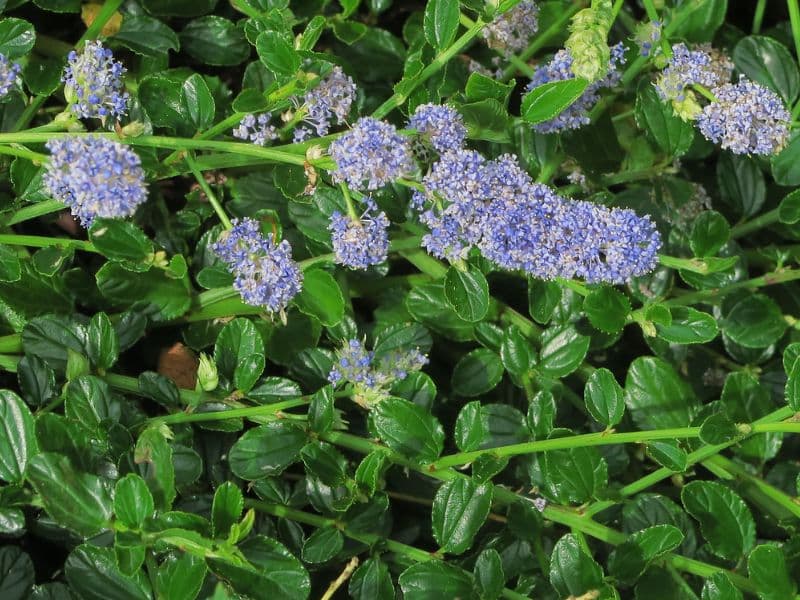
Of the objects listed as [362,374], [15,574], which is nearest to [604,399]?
[362,374]

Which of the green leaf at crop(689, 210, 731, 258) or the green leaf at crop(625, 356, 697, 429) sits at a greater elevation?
the green leaf at crop(689, 210, 731, 258)

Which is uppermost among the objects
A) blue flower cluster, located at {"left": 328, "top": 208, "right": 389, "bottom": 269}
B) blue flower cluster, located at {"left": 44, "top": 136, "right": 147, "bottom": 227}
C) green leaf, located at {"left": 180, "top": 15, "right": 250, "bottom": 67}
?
blue flower cluster, located at {"left": 44, "top": 136, "right": 147, "bottom": 227}

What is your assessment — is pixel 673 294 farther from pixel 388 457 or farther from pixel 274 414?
pixel 274 414

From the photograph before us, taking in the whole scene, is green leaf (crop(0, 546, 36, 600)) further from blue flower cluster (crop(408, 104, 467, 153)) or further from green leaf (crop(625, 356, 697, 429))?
green leaf (crop(625, 356, 697, 429))

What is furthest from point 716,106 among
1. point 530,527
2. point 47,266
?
point 47,266

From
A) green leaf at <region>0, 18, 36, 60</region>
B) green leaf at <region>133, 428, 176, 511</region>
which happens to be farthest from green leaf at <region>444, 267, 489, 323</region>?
green leaf at <region>0, 18, 36, 60</region>

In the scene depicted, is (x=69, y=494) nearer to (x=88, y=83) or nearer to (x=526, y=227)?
(x=88, y=83)
